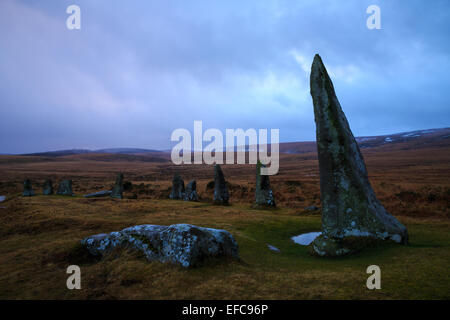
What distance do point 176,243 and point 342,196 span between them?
6678 mm

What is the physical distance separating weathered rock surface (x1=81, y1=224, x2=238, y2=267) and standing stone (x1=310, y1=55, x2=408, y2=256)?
176 inches

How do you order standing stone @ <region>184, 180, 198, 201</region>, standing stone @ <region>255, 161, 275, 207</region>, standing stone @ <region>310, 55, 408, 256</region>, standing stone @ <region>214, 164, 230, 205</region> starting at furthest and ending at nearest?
standing stone @ <region>184, 180, 198, 201</region>, standing stone @ <region>214, 164, 230, 205</region>, standing stone @ <region>255, 161, 275, 207</region>, standing stone @ <region>310, 55, 408, 256</region>

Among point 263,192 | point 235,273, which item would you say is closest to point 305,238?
point 235,273

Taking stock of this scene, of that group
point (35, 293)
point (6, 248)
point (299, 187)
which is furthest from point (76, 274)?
point (299, 187)

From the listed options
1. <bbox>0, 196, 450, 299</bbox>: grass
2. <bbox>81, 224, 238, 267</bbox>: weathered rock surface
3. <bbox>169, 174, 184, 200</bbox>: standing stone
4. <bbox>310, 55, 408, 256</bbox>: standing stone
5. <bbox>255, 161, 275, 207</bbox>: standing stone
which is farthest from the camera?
<bbox>169, 174, 184, 200</bbox>: standing stone

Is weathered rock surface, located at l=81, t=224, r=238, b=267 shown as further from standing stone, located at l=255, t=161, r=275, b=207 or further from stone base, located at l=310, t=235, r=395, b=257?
standing stone, located at l=255, t=161, r=275, b=207

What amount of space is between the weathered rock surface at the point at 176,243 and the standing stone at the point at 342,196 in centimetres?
448

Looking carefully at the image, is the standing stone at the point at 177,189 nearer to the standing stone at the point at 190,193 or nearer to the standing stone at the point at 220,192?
the standing stone at the point at 190,193

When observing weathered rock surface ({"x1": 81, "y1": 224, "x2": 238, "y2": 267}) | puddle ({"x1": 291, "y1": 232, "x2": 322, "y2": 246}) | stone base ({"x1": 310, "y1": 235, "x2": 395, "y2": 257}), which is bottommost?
puddle ({"x1": 291, "y1": 232, "x2": 322, "y2": 246})

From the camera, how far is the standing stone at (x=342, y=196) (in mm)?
9750

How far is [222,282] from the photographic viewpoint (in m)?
5.71

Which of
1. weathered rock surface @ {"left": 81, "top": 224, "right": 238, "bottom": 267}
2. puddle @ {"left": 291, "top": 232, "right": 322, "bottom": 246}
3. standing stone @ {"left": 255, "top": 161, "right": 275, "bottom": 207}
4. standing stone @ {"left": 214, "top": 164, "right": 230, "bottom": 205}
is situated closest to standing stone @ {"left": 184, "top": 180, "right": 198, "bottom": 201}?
standing stone @ {"left": 214, "top": 164, "right": 230, "bottom": 205}

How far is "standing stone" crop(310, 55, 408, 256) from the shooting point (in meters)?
9.75

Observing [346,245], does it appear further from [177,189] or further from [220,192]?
[177,189]
